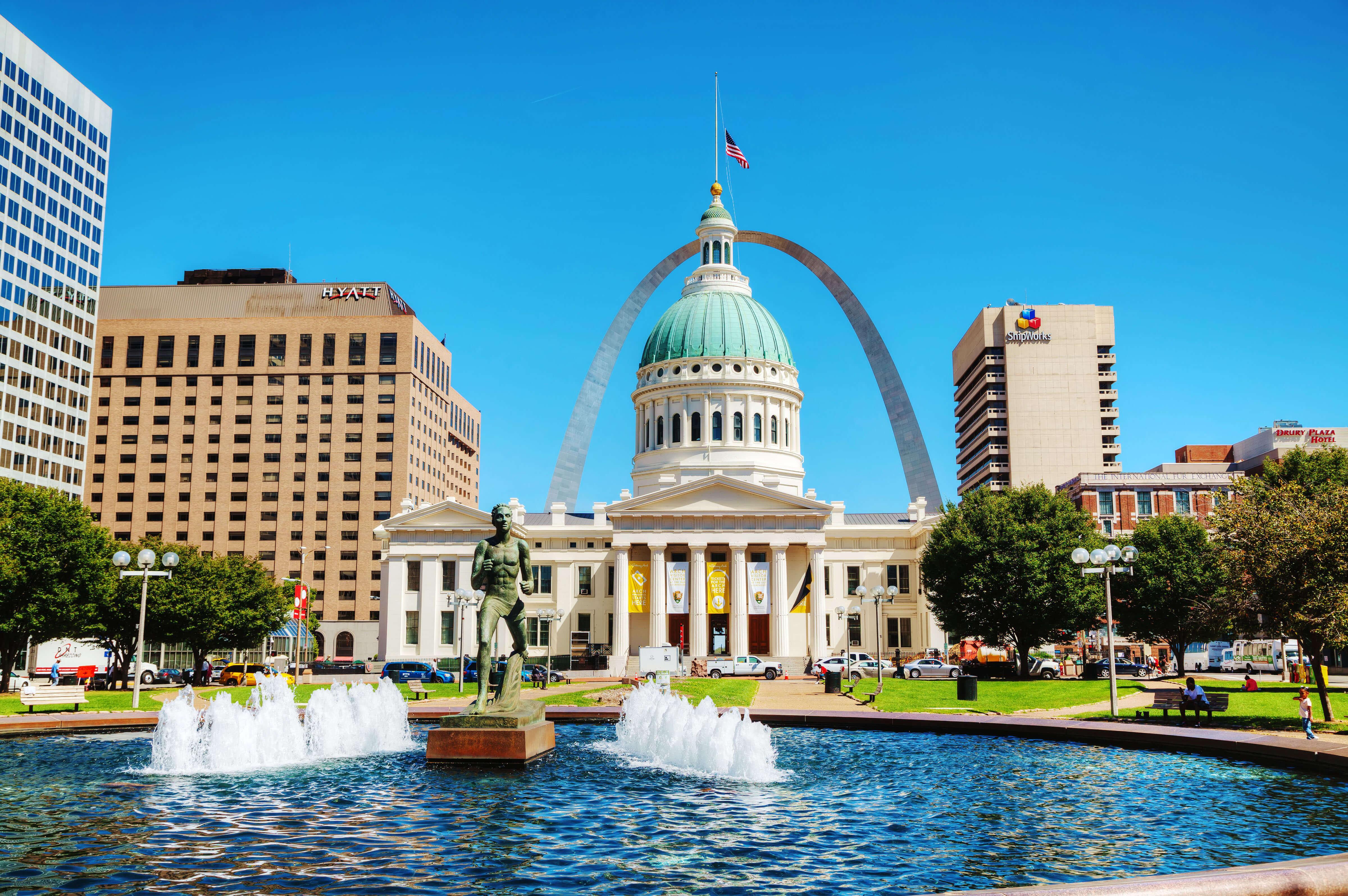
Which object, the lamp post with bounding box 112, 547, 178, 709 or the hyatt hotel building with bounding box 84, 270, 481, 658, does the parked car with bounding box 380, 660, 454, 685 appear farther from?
the hyatt hotel building with bounding box 84, 270, 481, 658

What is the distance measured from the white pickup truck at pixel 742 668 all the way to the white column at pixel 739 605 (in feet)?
45.6

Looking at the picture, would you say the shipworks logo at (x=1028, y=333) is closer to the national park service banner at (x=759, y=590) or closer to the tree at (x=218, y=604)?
the national park service banner at (x=759, y=590)

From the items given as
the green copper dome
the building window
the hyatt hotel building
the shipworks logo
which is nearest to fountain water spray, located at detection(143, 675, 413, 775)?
the green copper dome

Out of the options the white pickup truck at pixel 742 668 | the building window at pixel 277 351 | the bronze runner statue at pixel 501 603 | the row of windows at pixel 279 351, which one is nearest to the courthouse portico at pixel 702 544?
the white pickup truck at pixel 742 668

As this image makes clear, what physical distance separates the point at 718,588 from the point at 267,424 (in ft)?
246

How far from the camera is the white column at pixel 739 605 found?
8869 cm

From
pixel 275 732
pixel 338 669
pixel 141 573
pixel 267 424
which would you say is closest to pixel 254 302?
pixel 267 424

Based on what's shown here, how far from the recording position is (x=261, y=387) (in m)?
139

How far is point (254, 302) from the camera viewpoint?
143125mm

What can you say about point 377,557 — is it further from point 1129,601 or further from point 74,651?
point 1129,601

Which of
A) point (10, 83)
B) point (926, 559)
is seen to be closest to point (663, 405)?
point (926, 559)

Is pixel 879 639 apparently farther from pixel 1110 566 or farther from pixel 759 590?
pixel 759 590

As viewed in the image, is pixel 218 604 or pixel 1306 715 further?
pixel 218 604

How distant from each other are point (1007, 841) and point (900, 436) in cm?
10690
